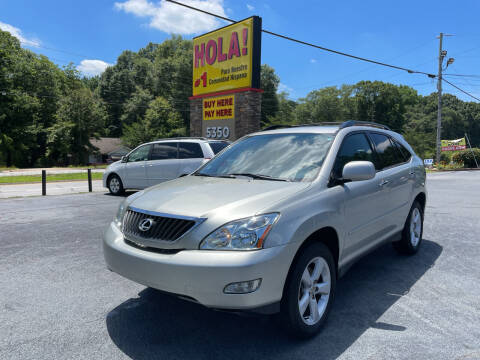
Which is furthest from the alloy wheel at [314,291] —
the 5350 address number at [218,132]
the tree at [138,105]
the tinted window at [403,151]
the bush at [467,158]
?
the tree at [138,105]

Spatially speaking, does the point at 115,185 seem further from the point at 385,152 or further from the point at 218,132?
the point at 385,152

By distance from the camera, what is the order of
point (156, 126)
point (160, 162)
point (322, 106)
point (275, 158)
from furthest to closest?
1. point (322, 106)
2. point (156, 126)
3. point (160, 162)
4. point (275, 158)

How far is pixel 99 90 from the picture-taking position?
6850 centimetres

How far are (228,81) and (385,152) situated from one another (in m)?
12.3

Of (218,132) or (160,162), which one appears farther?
(218,132)

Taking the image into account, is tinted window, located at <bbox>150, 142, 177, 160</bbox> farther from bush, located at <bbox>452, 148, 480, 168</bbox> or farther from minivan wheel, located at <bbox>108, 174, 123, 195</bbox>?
bush, located at <bbox>452, 148, 480, 168</bbox>

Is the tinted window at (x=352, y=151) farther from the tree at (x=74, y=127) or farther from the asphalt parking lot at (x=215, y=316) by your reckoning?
the tree at (x=74, y=127)

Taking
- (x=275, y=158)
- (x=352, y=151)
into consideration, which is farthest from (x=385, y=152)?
(x=275, y=158)

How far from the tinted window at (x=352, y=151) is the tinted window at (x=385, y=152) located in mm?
200

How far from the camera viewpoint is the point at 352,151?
379 cm

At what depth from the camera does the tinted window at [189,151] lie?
35.7 ft

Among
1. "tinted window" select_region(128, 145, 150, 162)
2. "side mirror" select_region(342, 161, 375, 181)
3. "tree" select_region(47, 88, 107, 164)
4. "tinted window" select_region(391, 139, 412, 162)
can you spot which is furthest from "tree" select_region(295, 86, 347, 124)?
"side mirror" select_region(342, 161, 375, 181)

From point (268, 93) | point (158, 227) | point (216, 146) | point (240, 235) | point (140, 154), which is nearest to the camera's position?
point (240, 235)

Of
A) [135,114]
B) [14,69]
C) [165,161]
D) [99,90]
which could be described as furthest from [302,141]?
[99,90]
